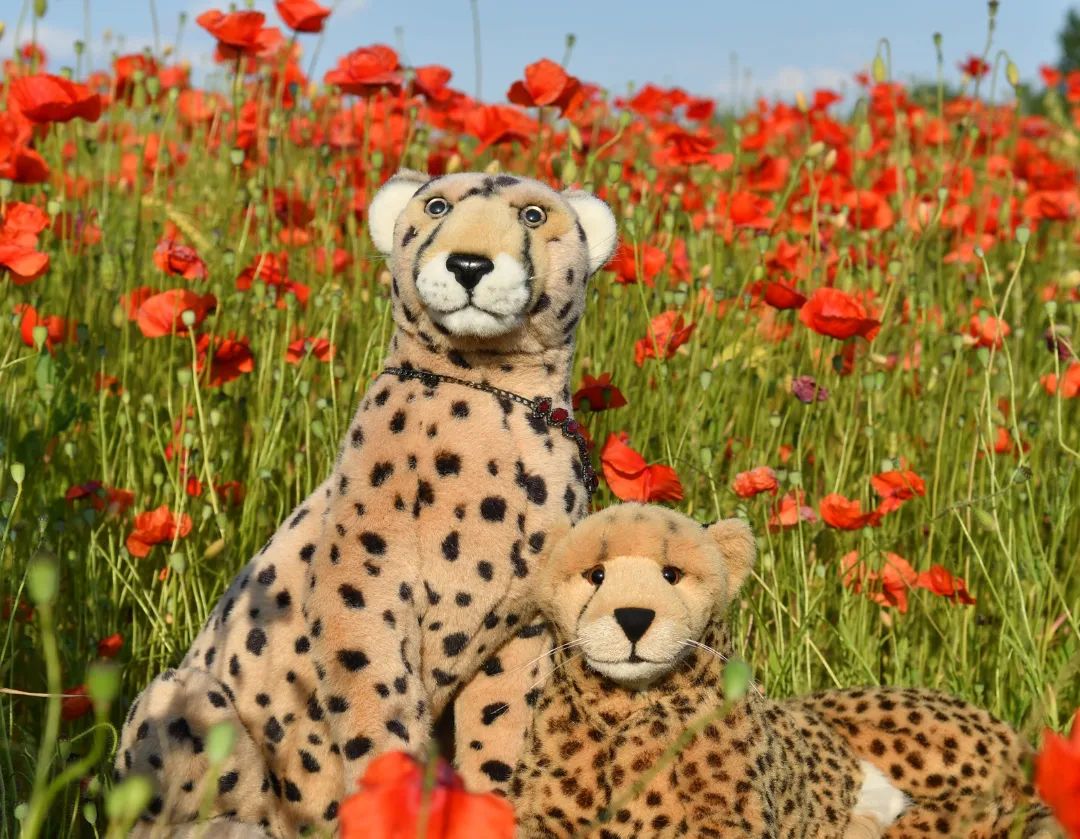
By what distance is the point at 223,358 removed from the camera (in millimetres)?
2402

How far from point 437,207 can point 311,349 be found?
2.24 ft

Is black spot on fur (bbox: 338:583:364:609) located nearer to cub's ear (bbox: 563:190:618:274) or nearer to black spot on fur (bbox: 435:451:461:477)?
black spot on fur (bbox: 435:451:461:477)

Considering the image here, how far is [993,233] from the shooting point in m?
3.86

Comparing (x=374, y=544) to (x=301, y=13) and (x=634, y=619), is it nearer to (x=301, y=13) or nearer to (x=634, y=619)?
(x=634, y=619)

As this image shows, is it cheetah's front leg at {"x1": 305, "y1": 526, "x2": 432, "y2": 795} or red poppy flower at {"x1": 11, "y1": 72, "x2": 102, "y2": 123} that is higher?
red poppy flower at {"x1": 11, "y1": 72, "x2": 102, "y2": 123}

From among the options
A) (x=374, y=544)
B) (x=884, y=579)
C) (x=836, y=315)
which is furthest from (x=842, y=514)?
(x=374, y=544)

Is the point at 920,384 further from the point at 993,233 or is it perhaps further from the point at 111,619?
the point at 111,619

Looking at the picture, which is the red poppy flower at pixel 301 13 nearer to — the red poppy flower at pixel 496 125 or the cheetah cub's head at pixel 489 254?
the red poppy flower at pixel 496 125

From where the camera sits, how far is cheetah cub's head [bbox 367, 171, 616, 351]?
1587 millimetres

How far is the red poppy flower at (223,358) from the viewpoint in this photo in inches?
92.6

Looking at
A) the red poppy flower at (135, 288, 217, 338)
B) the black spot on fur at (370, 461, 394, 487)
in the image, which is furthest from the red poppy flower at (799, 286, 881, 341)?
the red poppy flower at (135, 288, 217, 338)

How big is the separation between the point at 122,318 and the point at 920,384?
5.80ft

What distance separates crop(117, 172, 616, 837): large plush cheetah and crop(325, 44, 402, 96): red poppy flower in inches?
53.9

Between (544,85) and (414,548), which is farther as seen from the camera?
(544,85)
